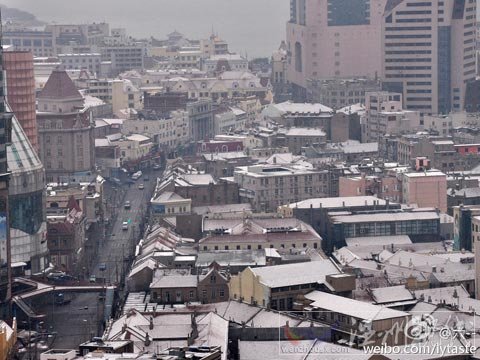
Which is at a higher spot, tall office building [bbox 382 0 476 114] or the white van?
tall office building [bbox 382 0 476 114]

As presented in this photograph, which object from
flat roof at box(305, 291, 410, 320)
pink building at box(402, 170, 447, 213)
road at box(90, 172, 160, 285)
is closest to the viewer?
flat roof at box(305, 291, 410, 320)

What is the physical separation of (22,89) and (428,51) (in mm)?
20630

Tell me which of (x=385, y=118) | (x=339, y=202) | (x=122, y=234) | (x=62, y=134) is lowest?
(x=122, y=234)

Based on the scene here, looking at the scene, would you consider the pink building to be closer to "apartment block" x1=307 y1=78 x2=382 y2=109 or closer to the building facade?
the building facade

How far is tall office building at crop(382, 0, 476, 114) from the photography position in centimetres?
6875

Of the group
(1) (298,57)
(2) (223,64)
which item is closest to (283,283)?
(1) (298,57)

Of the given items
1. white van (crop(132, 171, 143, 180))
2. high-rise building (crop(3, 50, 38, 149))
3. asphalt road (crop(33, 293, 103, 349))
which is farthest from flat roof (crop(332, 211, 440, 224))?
white van (crop(132, 171, 143, 180))

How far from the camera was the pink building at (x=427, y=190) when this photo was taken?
4834 centimetres

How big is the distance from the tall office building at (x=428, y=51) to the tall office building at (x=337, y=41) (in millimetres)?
Result: 7948

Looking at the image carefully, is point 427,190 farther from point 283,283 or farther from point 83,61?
point 83,61

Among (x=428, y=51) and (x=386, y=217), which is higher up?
(x=428, y=51)

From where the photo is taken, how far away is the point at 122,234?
49125 mm

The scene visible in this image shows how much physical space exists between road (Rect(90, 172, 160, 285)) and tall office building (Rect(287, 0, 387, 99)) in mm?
19435

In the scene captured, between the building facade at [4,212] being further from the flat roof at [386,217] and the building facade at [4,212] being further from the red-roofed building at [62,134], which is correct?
the red-roofed building at [62,134]
